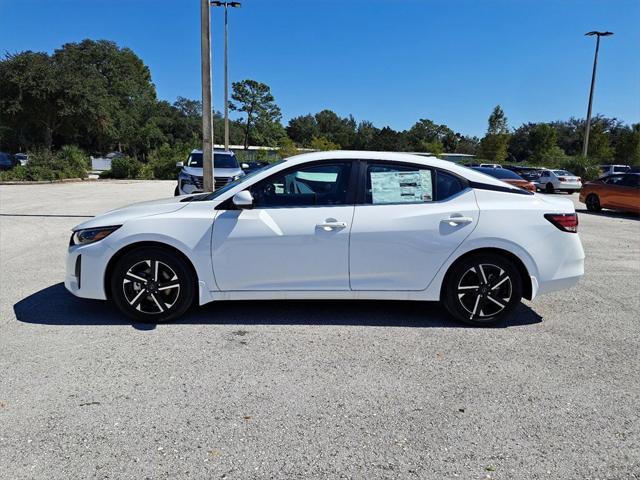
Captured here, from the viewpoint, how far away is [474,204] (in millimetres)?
4523

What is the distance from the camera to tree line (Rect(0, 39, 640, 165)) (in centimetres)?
3278

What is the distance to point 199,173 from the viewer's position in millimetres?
13883

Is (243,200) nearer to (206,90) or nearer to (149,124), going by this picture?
(206,90)

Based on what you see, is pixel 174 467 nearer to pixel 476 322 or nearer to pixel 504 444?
pixel 504 444

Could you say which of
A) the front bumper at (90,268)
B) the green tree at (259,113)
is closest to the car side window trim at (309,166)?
the front bumper at (90,268)

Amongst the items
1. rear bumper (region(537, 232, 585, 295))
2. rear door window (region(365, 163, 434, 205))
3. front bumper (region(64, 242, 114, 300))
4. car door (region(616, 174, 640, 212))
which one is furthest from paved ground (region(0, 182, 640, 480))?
car door (region(616, 174, 640, 212))

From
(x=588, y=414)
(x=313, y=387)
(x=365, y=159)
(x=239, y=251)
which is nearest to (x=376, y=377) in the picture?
(x=313, y=387)

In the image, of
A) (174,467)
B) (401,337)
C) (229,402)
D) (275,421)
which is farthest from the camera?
(401,337)

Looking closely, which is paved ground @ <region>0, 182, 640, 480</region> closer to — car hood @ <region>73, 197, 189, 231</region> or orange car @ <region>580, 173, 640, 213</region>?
car hood @ <region>73, 197, 189, 231</region>

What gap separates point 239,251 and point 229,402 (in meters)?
1.56

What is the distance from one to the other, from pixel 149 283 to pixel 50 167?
28.6 metres

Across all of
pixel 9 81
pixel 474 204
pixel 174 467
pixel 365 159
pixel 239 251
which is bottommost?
pixel 174 467

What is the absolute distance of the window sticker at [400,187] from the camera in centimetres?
456

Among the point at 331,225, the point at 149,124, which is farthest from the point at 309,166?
the point at 149,124
